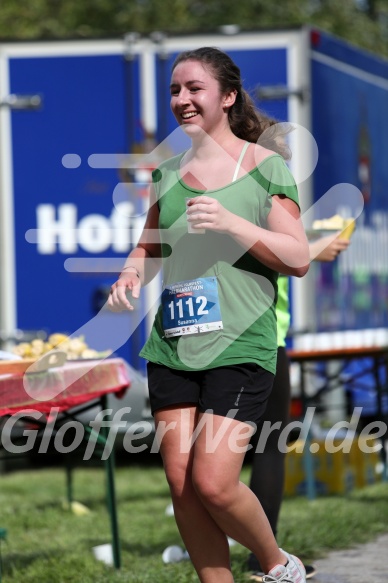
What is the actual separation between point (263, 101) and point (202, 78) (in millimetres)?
5450

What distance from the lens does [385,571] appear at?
5.36 meters

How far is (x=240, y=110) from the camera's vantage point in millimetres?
4207

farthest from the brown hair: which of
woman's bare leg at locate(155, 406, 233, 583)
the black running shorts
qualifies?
woman's bare leg at locate(155, 406, 233, 583)

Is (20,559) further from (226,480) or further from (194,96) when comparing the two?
(194,96)

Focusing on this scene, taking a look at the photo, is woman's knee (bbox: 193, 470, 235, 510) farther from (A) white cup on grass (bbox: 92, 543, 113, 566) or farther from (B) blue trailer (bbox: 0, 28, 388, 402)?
(B) blue trailer (bbox: 0, 28, 388, 402)

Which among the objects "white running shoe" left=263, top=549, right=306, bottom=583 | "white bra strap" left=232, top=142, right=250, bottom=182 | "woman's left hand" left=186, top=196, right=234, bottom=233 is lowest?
"white running shoe" left=263, top=549, right=306, bottom=583

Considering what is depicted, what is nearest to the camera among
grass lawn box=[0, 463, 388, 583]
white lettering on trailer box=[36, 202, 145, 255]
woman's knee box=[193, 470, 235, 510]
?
woman's knee box=[193, 470, 235, 510]

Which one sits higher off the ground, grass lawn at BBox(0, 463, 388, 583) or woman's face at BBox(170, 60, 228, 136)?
woman's face at BBox(170, 60, 228, 136)

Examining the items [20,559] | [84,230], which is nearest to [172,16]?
[84,230]

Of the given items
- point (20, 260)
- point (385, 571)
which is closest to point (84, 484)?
point (20, 260)

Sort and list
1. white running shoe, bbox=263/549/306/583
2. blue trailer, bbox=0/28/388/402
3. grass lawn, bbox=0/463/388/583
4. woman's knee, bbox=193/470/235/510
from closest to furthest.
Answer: woman's knee, bbox=193/470/235/510
white running shoe, bbox=263/549/306/583
grass lawn, bbox=0/463/388/583
blue trailer, bbox=0/28/388/402

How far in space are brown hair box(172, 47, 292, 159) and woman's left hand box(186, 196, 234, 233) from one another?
515mm

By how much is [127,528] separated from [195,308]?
2.97m

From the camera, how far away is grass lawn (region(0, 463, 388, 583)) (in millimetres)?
5320
